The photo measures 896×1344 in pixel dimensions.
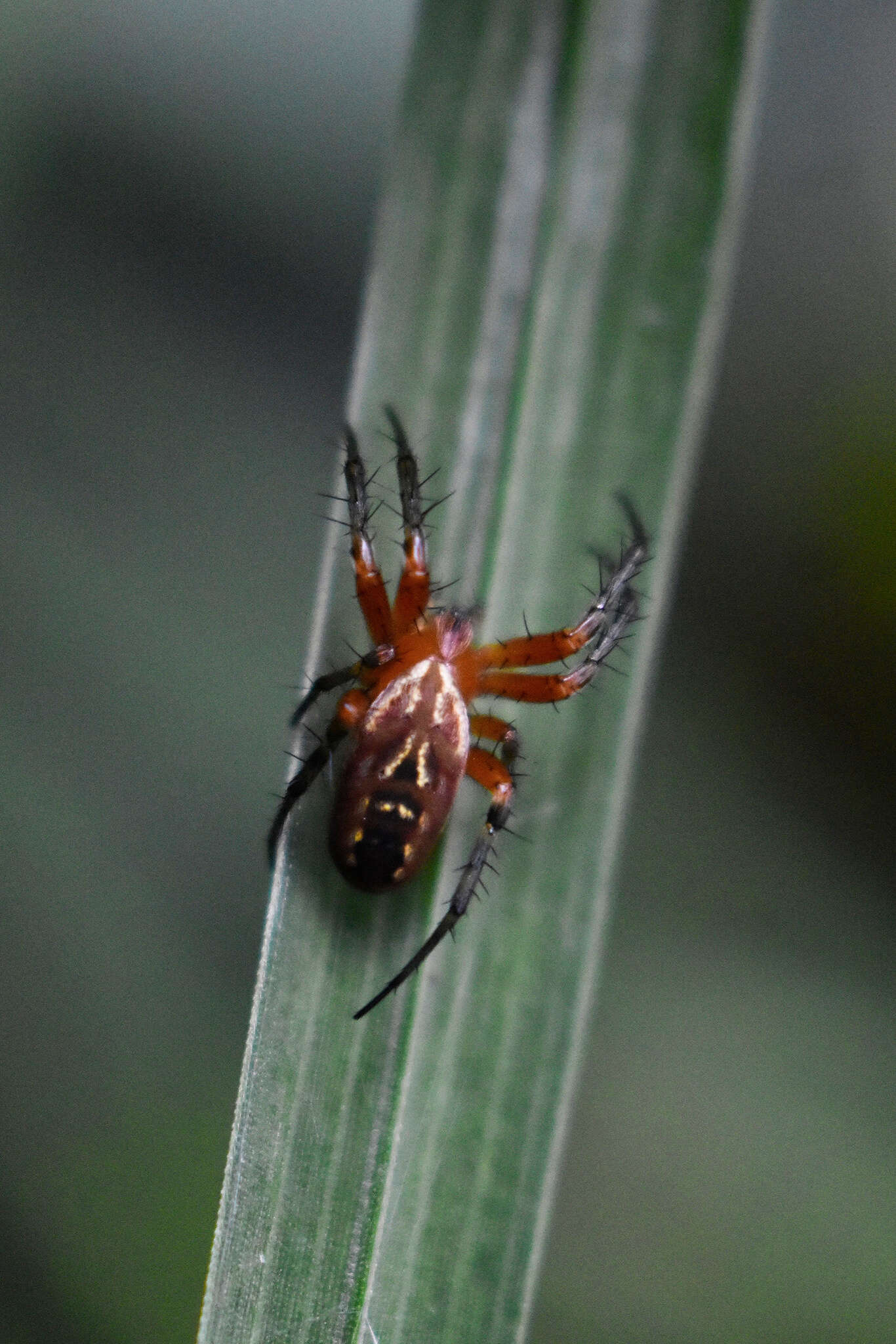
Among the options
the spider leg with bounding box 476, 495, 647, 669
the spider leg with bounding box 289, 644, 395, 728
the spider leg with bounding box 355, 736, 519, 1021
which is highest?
the spider leg with bounding box 476, 495, 647, 669

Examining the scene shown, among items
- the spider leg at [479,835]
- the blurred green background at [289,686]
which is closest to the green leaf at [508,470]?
the spider leg at [479,835]

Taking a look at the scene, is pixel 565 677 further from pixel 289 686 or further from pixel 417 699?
pixel 289 686

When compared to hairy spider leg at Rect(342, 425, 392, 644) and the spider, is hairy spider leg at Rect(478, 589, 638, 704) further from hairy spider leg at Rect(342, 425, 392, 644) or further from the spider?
hairy spider leg at Rect(342, 425, 392, 644)

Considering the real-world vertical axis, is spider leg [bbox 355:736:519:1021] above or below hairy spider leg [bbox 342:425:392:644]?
below

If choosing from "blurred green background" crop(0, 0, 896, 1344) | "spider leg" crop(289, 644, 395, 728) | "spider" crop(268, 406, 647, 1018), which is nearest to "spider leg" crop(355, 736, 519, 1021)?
"spider" crop(268, 406, 647, 1018)

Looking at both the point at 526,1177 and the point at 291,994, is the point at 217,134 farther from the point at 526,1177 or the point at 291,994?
the point at 526,1177

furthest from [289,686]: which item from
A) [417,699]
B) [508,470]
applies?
[508,470]

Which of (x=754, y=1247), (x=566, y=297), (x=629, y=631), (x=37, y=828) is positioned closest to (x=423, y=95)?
(x=566, y=297)
